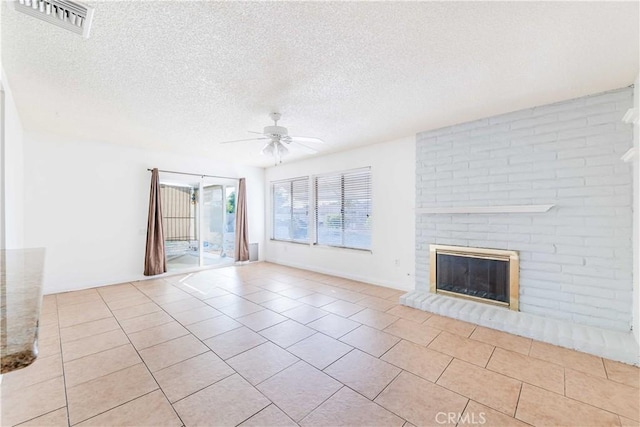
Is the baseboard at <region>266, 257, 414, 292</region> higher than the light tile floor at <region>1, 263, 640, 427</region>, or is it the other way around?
the baseboard at <region>266, 257, 414, 292</region>

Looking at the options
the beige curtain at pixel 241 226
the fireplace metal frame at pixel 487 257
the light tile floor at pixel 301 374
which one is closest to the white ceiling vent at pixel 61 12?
the light tile floor at pixel 301 374

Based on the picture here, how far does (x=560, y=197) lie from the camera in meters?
3.06

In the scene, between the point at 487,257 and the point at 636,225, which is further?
the point at 487,257

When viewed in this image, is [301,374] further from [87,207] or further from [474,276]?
[87,207]

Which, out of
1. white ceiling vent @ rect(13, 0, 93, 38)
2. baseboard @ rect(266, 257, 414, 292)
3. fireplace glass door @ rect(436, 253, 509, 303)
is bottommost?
baseboard @ rect(266, 257, 414, 292)

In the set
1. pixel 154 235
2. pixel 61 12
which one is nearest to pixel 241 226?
pixel 154 235

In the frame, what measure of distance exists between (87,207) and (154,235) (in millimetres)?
1138

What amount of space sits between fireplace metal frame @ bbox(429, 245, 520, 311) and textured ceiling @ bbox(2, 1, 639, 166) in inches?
71.0

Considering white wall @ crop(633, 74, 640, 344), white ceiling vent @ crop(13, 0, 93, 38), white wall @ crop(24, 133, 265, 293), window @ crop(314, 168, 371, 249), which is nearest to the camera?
white ceiling vent @ crop(13, 0, 93, 38)

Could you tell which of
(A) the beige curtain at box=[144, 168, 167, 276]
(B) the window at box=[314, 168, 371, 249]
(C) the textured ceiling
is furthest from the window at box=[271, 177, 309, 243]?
(C) the textured ceiling

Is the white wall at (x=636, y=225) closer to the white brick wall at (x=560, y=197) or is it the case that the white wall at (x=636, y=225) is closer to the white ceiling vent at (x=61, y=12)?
the white brick wall at (x=560, y=197)

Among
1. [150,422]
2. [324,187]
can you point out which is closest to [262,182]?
[324,187]

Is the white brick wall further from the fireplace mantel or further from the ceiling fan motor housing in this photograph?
the ceiling fan motor housing

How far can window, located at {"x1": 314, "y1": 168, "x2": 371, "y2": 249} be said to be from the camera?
516 cm
